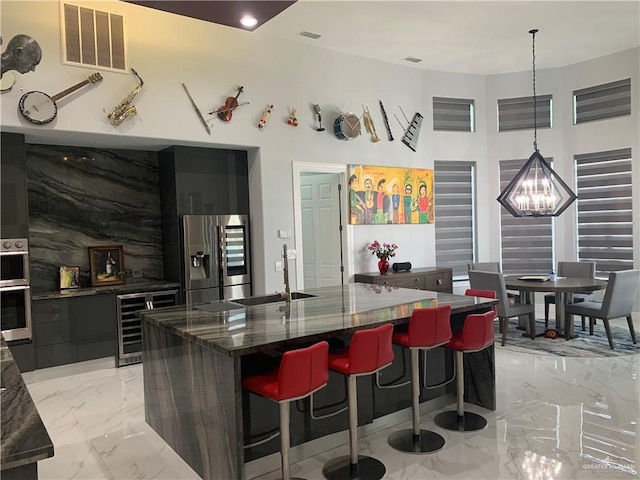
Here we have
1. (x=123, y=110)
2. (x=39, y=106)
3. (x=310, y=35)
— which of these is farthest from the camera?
(x=310, y=35)

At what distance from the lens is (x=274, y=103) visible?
6.20 metres

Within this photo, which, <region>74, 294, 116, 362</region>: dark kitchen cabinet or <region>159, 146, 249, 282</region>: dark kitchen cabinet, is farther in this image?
<region>159, 146, 249, 282</region>: dark kitchen cabinet

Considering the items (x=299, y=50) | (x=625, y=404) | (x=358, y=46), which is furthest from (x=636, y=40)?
(x=625, y=404)

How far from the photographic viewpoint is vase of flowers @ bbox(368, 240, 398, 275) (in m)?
7.00

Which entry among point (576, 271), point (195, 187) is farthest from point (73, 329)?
point (576, 271)

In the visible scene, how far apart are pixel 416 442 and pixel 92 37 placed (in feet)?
15.2

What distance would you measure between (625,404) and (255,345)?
324 centimetres

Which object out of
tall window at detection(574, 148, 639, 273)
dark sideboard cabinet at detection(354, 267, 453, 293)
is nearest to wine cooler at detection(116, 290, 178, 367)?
dark sideboard cabinet at detection(354, 267, 453, 293)

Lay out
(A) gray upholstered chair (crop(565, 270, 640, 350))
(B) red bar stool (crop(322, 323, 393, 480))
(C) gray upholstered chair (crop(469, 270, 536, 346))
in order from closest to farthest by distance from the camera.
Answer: (B) red bar stool (crop(322, 323, 393, 480)) → (A) gray upholstered chair (crop(565, 270, 640, 350)) → (C) gray upholstered chair (crop(469, 270, 536, 346))

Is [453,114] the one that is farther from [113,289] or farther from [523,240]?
[113,289]

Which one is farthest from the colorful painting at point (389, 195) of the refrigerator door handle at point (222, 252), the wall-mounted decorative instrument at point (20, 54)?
the wall-mounted decorative instrument at point (20, 54)

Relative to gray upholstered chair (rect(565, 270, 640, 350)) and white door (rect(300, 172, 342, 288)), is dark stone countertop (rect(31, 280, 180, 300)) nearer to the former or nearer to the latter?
white door (rect(300, 172, 342, 288))

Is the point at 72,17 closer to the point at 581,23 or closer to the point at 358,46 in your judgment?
the point at 358,46

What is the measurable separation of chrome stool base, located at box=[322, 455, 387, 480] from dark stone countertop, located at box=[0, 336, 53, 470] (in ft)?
6.22
